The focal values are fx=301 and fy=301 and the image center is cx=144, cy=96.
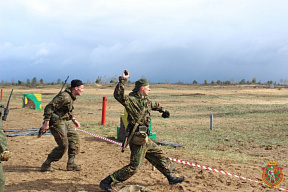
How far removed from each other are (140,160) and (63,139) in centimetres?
188

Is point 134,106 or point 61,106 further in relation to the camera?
point 61,106

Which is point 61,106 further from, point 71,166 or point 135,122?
point 135,122

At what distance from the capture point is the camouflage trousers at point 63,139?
6.03 metres

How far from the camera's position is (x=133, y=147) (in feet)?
16.6

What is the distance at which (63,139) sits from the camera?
606 cm

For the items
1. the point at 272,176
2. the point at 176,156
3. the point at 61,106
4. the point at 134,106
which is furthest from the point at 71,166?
the point at 272,176

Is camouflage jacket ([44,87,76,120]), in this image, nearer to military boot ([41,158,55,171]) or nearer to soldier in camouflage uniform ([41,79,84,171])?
soldier in camouflage uniform ([41,79,84,171])

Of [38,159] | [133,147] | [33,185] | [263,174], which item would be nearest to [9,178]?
[33,185]

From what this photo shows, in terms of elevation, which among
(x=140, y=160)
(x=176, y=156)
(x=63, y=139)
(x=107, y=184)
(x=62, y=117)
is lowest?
(x=176, y=156)

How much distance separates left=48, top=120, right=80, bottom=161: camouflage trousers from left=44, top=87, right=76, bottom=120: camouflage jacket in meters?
0.17

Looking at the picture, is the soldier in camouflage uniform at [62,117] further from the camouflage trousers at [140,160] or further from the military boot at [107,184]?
the camouflage trousers at [140,160]

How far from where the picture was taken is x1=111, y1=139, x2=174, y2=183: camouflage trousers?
498 centimetres

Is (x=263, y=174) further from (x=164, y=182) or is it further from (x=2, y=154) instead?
(x=2, y=154)

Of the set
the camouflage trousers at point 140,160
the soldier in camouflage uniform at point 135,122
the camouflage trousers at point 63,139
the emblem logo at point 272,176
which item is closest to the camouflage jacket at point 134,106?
the soldier in camouflage uniform at point 135,122
